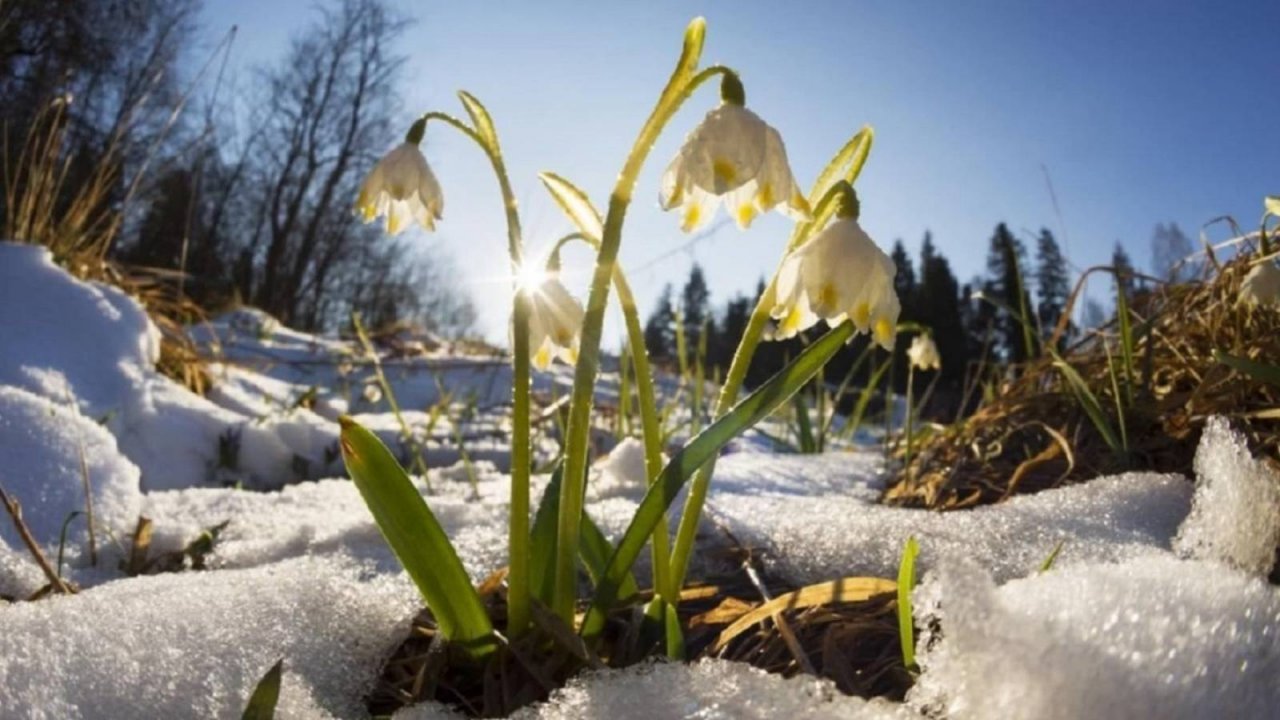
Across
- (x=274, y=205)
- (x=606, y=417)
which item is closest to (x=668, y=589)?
(x=606, y=417)

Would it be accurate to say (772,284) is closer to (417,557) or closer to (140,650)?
(417,557)

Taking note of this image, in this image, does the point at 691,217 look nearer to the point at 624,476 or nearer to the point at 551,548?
the point at 551,548

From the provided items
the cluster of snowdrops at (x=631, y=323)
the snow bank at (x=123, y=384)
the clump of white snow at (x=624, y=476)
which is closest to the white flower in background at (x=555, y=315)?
the cluster of snowdrops at (x=631, y=323)

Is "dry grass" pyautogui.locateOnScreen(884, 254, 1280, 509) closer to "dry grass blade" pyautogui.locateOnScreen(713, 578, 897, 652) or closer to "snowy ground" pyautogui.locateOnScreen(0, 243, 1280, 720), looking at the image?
"snowy ground" pyautogui.locateOnScreen(0, 243, 1280, 720)

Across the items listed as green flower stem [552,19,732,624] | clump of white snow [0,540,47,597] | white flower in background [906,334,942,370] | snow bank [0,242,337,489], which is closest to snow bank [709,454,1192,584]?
green flower stem [552,19,732,624]

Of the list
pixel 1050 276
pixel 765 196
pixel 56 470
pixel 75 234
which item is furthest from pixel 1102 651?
pixel 1050 276
